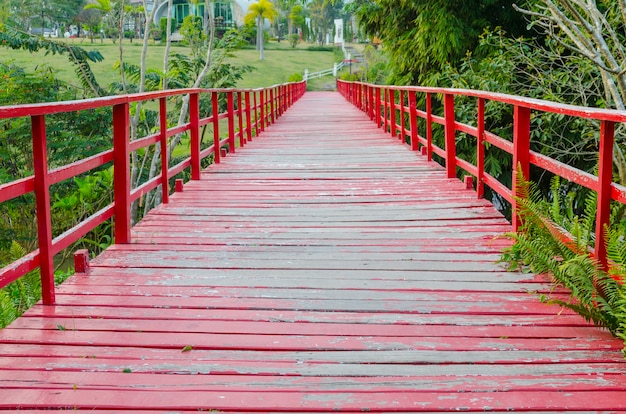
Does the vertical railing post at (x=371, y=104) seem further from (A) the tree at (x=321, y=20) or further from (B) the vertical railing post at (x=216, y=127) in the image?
(A) the tree at (x=321, y=20)

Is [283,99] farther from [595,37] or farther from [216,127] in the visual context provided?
[595,37]

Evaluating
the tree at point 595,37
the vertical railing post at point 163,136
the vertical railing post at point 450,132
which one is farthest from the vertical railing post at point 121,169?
the vertical railing post at point 450,132

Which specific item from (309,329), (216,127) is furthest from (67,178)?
(216,127)

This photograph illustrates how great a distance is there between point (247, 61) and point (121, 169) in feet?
184

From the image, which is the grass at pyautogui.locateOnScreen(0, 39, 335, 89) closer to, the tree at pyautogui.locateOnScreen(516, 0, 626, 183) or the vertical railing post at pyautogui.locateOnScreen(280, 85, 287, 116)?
the vertical railing post at pyautogui.locateOnScreen(280, 85, 287, 116)

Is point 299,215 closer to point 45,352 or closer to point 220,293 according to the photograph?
point 220,293

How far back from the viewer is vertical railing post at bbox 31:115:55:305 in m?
3.29

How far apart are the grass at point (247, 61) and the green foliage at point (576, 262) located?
34.0 metres

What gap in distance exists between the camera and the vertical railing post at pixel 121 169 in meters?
4.54

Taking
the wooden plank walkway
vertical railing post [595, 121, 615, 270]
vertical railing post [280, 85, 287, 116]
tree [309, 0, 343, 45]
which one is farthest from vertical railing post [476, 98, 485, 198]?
tree [309, 0, 343, 45]

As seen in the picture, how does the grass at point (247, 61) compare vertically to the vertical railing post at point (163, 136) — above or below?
above

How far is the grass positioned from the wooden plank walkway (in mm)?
33034

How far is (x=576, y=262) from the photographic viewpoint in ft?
11.0

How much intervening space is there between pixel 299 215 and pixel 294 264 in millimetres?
1488
